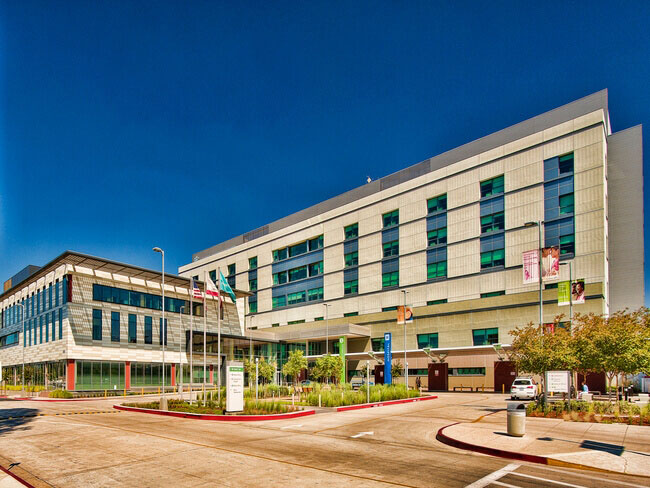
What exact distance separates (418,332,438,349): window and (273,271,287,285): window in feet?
102

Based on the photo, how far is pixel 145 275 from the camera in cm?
6172

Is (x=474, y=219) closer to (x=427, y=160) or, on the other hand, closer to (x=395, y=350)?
(x=427, y=160)

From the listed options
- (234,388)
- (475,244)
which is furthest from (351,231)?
(234,388)

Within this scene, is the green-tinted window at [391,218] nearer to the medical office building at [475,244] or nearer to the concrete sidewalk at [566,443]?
the medical office building at [475,244]

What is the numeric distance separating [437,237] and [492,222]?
826 cm

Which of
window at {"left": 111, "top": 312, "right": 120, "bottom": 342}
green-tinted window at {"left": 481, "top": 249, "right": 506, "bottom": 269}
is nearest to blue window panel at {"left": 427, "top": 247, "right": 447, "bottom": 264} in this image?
green-tinted window at {"left": 481, "top": 249, "right": 506, "bottom": 269}

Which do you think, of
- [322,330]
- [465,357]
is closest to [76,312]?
[322,330]

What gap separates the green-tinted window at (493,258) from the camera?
59031mm

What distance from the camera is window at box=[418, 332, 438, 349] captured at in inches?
2539

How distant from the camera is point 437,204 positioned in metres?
67.3

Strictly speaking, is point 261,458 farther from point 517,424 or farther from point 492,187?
point 492,187

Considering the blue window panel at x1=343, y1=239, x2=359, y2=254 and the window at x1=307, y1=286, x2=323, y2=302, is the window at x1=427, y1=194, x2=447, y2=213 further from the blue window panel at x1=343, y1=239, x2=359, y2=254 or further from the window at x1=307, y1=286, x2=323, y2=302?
the window at x1=307, y1=286, x2=323, y2=302

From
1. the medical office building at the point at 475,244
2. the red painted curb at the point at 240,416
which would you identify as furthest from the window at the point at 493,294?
the red painted curb at the point at 240,416

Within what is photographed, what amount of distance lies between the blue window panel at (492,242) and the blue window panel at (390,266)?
45.8 ft
